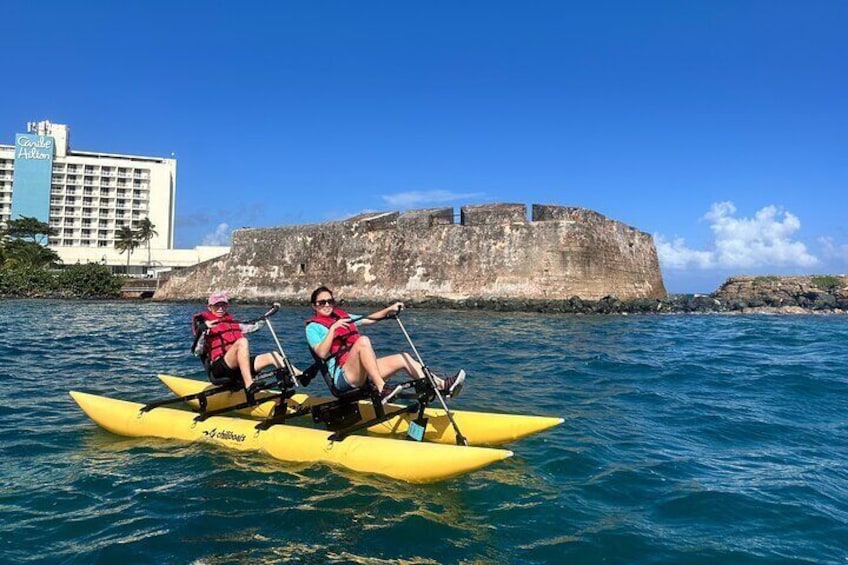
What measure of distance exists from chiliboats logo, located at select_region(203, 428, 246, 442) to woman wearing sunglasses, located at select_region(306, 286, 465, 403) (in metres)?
1.05

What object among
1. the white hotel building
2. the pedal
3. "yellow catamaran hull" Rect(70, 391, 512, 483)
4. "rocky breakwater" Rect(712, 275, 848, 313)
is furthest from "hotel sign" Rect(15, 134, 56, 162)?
the pedal

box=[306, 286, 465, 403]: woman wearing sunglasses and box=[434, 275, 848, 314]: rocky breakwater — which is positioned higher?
box=[434, 275, 848, 314]: rocky breakwater

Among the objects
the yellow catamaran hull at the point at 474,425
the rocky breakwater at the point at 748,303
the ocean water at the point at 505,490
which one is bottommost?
the ocean water at the point at 505,490

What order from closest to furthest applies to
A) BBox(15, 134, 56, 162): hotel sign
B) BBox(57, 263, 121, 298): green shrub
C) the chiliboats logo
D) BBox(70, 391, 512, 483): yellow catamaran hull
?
BBox(70, 391, 512, 483): yellow catamaran hull, the chiliboats logo, BBox(57, 263, 121, 298): green shrub, BBox(15, 134, 56, 162): hotel sign

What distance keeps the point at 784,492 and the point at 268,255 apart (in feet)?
104

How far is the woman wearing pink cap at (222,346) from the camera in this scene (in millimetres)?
6273

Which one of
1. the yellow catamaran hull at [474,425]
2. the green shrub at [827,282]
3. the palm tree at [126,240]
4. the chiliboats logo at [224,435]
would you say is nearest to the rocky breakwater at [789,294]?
the green shrub at [827,282]

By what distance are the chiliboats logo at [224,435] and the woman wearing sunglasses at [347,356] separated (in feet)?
3.44

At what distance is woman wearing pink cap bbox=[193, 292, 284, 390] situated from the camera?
20.6ft

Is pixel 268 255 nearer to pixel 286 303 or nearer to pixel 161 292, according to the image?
pixel 286 303

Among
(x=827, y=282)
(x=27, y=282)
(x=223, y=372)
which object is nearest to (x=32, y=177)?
(x=27, y=282)

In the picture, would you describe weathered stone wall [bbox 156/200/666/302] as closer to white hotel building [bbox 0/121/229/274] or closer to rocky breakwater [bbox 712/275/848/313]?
rocky breakwater [bbox 712/275/848/313]

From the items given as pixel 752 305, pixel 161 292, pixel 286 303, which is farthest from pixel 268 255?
pixel 752 305

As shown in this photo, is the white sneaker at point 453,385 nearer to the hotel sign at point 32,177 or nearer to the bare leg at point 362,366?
the bare leg at point 362,366
